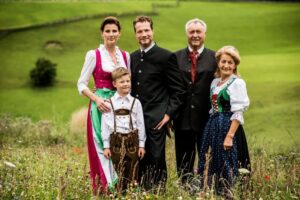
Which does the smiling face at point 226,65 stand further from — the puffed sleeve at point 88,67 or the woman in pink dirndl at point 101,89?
the puffed sleeve at point 88,67

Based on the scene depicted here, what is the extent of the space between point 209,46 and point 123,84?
2612 cm

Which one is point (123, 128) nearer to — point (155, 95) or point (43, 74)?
point (155, 95)

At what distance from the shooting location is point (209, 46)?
102 feet

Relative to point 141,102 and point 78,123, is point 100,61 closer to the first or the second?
point 141,102

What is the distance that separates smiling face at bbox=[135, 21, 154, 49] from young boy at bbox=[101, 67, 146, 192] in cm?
48

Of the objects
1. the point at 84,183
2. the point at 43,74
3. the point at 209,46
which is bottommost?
the point at 84,183

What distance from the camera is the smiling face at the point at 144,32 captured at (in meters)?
5.73

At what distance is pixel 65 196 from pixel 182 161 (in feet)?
5.81

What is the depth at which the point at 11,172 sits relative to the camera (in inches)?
230

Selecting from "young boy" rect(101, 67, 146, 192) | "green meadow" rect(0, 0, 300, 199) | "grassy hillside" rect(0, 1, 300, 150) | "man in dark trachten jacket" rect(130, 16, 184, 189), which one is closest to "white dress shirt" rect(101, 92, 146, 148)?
"young boy" rect(101, 67, 146, 192)

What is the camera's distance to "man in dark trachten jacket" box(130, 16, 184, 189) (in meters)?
5.93

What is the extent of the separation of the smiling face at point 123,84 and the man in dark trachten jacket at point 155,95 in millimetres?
389

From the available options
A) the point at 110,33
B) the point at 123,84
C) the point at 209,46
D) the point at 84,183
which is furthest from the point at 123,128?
the point at 209,46

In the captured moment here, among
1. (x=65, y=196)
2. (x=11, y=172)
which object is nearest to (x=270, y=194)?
(x=65, y=196)
